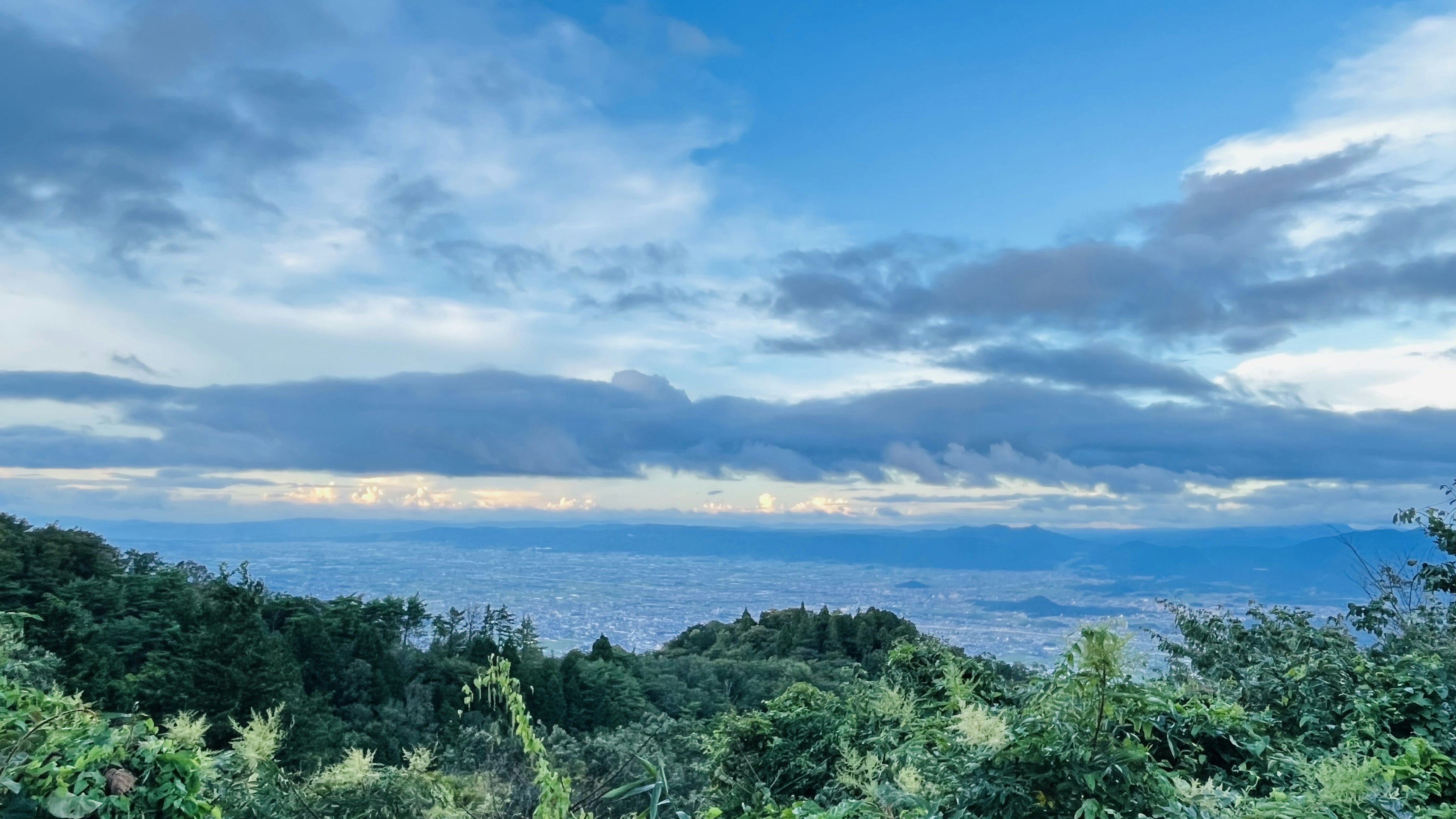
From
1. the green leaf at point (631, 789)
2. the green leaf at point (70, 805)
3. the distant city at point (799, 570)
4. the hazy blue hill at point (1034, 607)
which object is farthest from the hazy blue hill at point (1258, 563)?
the green leaf at point (70, 805)

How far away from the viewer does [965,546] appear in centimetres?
14475

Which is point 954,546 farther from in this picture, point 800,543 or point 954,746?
point 954,746

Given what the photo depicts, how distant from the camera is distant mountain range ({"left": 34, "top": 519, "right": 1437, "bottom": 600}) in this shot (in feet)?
201

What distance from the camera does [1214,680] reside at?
8.21m

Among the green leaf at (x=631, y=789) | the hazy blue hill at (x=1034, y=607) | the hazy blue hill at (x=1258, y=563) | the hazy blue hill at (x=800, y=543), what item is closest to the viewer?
the green leaf at (x=631, y=789)

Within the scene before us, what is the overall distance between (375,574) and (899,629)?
64679 mm

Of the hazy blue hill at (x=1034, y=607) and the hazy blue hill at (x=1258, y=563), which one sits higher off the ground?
the hazy blue hill at (x=1258, y=563)

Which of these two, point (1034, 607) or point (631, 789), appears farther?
point (1034, 607)

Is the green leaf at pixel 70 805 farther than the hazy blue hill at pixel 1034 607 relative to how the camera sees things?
No

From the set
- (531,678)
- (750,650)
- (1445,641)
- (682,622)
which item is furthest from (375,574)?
(1445,641)

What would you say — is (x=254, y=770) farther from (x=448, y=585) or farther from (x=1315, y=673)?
(x=448, y=585)

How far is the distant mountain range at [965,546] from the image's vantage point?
61.2 metres

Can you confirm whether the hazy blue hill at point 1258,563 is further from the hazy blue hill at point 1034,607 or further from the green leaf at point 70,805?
the green leaf at point 70,805

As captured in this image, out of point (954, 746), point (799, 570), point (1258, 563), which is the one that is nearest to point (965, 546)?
point (799, 570)
